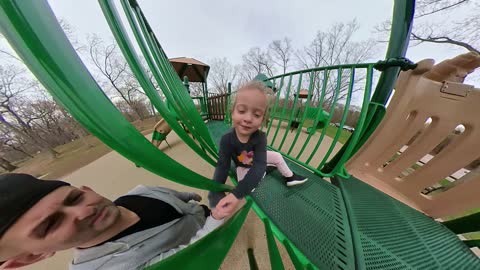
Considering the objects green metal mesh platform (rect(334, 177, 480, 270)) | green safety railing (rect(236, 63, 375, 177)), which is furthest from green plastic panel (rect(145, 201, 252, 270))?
green safety railing (rect(236, 63, 375, 177))

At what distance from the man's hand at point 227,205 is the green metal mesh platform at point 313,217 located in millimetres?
101

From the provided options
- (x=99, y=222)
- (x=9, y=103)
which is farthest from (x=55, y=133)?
(x=99, y=222)

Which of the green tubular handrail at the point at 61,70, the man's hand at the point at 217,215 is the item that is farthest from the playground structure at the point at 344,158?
the man's hand at the point at 217,215

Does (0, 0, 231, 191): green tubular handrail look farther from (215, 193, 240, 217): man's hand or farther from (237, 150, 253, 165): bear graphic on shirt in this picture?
(237, 150, 253, 165): bear graphic on shirt

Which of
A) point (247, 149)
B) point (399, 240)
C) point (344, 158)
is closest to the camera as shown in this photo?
point (399, 240)

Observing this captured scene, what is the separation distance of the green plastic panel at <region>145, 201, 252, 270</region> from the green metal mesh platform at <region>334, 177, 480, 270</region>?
18.8 inches

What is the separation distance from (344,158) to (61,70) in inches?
51.0

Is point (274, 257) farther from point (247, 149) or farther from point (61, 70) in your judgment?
point (61, 70)

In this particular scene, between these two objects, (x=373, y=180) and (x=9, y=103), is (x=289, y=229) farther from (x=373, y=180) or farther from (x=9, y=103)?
(x=9, y=103)

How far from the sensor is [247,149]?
84cm

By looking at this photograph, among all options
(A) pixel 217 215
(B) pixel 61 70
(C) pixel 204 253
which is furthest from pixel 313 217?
(B) pixel 61 70

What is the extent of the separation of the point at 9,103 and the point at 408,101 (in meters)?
8.98

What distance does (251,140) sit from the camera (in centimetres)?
83

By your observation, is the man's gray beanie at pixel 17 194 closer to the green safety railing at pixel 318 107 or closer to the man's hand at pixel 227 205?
the man's hand at pixel 227 205
